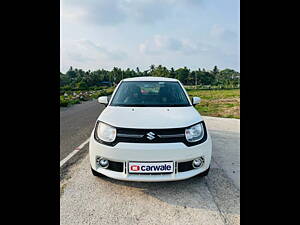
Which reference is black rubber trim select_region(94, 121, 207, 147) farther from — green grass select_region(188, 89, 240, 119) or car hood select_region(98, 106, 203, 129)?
green grass select_region(188, 89, 240, 119)

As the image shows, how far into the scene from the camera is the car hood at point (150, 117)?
2.09 meters

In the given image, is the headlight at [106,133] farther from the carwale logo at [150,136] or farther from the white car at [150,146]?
the carwale logo at [150,136]

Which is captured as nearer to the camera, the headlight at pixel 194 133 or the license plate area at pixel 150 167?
the license plate area at pixel 150 167

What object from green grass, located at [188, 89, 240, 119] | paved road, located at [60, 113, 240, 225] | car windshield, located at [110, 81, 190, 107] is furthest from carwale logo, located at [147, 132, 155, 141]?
green grass, located at [188, 89, 240, 119]

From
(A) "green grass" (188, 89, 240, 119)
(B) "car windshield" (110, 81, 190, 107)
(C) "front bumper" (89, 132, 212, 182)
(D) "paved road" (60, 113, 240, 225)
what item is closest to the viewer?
(D) "paved road" (60, 113, 240, 225)

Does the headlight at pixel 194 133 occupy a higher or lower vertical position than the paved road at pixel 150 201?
higher

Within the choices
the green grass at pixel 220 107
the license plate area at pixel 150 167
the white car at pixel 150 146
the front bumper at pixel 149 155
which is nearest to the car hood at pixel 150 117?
the white car at pixel 150 146

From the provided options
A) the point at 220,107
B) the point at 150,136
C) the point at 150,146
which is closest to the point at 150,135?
the point at 150,136

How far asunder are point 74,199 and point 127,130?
1008 millimetres

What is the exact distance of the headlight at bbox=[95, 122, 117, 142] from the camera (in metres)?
2.07

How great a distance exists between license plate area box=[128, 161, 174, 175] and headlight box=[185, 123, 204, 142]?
1.25ft

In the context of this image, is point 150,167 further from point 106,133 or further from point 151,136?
point 106,133

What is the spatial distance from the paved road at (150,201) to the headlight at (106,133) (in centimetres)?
64

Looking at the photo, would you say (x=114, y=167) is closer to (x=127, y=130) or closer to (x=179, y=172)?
(x=127, y=130)
